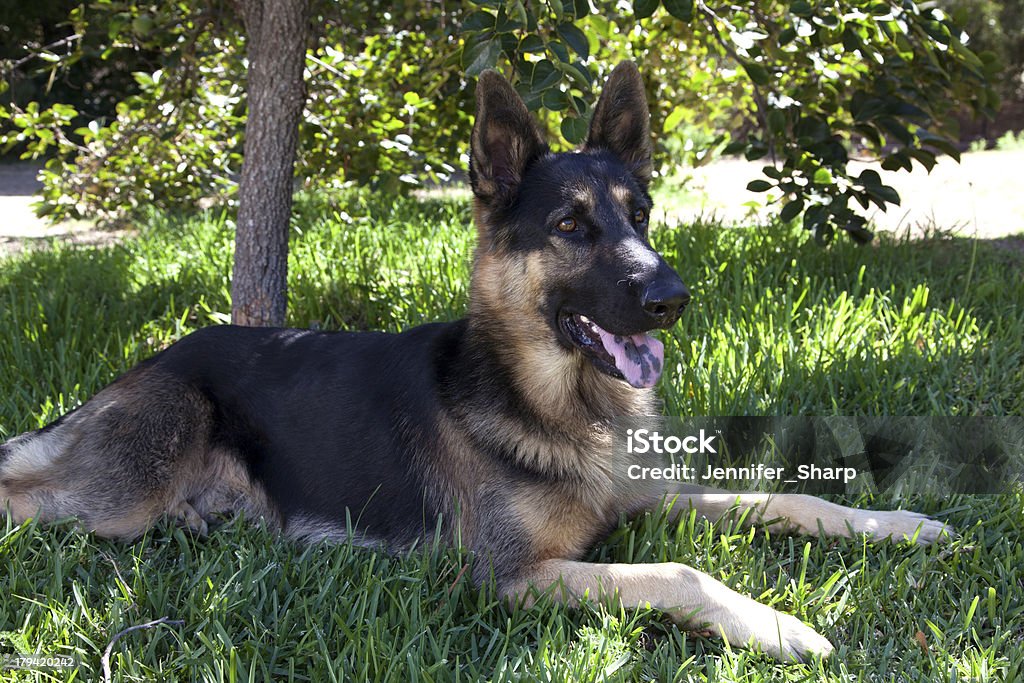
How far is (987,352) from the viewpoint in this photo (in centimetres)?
434

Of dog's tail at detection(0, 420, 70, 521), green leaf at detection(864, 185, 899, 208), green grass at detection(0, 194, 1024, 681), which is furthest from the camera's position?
green leaf at detection(864, 185, 899, 208)

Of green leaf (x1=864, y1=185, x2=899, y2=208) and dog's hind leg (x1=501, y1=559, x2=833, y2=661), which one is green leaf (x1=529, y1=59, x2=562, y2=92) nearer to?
dog's hind leg (x1=501, y1=559, x2=833, y2=661)

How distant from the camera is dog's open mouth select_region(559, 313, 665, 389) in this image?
2844 millimetres

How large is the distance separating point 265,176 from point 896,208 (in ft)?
23.1

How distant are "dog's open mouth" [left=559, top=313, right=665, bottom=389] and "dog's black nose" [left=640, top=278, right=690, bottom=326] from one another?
0.15 meters

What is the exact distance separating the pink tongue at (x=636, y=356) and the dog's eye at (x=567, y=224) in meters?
0.38

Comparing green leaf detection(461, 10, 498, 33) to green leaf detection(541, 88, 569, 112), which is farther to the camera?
green leaf detection(541, 88, 569, 112)

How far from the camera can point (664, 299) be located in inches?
104

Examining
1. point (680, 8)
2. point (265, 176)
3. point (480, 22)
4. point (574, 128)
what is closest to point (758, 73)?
point (680, 8)

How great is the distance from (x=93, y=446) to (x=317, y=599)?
1.18m

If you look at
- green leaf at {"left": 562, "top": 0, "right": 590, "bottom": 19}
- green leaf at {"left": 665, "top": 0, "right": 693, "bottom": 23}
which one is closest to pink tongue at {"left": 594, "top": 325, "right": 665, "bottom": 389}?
green leaf at {"left": 562, "top": 0, "right": 590, "bottom": 19}

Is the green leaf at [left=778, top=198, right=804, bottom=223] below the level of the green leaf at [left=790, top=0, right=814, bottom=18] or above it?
below

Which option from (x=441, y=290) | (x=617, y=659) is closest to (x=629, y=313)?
(x=617, y=659)

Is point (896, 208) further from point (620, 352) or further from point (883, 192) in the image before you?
point (620, 352)
